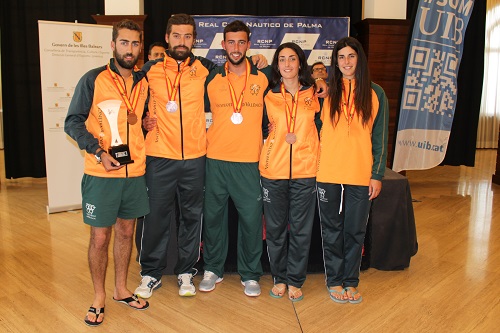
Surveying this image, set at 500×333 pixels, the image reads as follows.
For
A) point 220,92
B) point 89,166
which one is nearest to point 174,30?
point 220,92

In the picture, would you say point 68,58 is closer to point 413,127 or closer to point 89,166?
point 89,166

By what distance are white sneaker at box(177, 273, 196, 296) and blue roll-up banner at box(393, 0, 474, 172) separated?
129 inches

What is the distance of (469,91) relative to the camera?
7.24 m

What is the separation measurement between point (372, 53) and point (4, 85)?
15.7 ft

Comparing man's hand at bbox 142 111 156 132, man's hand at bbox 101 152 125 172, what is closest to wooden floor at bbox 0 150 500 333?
man's hand at bbox 101 152 125 172

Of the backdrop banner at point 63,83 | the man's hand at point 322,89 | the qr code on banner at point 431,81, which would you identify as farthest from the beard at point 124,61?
the qr code on banner at point 431,81

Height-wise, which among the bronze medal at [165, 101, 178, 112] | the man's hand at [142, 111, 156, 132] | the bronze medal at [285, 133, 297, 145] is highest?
the bronze medal at [165, 101, 178, 112]

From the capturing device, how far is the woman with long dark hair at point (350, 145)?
2697mm

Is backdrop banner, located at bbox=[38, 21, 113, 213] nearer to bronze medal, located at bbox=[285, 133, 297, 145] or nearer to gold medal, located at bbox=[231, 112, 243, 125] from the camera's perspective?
gold medal, located at bbox=[231, 112, 243, 125]

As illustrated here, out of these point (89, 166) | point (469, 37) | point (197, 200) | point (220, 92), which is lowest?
point (197, 200)

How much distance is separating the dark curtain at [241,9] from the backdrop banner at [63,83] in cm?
138

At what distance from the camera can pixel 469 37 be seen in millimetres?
7141

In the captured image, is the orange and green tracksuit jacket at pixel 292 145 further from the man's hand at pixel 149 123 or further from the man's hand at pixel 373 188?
the man's hand at pixel 149 123

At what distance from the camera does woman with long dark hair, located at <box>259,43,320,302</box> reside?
9.11 ft
